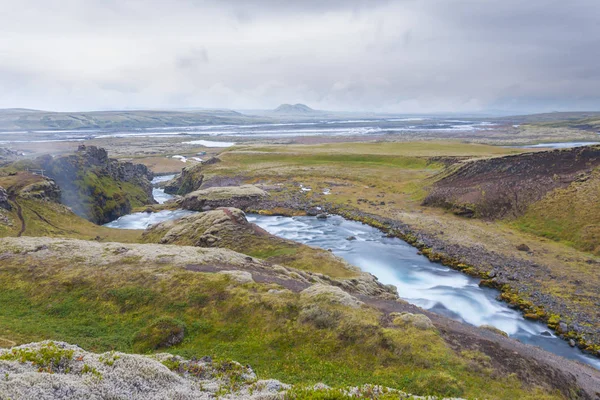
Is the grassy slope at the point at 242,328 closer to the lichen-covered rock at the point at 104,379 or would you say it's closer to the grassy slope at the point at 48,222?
the lichen-covered rock at the point at 104,379

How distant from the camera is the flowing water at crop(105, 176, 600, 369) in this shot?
39.5m

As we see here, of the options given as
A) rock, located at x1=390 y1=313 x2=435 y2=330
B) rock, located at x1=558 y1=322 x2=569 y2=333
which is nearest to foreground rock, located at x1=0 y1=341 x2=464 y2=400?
rock, located at x1=390 y1=313 x2=435 y2=330

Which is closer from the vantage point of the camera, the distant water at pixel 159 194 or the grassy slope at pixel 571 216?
the grassy slope at pixel 571 216

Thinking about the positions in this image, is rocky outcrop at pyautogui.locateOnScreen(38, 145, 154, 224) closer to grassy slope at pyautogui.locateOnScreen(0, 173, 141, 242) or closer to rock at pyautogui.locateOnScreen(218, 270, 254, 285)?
grassy slope at pyautogui.locateOnScreen(0, 173, 141, 242)

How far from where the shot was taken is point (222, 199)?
98.8m

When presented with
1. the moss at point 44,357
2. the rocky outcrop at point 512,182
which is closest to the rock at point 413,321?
the moss at point 44,357

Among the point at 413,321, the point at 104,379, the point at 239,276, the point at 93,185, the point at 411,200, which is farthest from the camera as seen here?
the point at 93,185

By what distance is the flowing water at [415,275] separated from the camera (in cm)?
3950

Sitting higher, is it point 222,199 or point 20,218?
point 20,218

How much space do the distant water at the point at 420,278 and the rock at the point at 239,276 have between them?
25.7m

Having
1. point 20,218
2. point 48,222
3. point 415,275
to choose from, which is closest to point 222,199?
point 48,222

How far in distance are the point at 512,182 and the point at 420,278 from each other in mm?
45357

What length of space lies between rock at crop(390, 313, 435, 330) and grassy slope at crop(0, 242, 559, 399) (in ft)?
2.86

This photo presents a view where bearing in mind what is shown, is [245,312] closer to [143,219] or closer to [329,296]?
[329,296]
